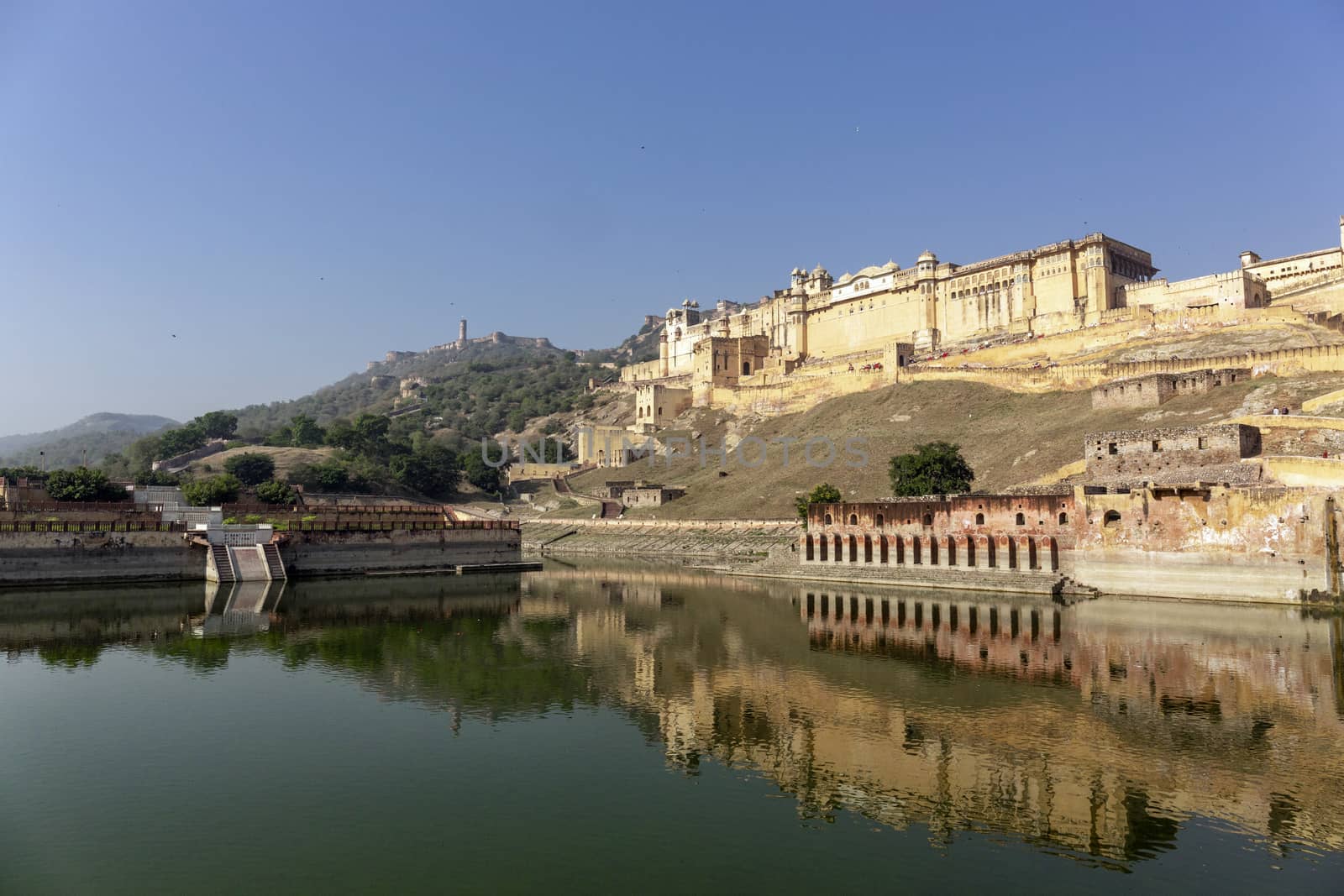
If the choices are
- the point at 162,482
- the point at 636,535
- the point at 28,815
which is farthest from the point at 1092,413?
the point at 162,482

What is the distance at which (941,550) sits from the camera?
137 feet

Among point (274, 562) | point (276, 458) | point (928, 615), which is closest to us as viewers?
point (928, 615)

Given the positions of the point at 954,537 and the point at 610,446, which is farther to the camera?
the point at 610,446

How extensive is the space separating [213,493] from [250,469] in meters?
23.9

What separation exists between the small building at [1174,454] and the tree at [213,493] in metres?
59.7

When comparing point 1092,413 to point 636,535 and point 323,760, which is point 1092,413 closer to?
point 636,535

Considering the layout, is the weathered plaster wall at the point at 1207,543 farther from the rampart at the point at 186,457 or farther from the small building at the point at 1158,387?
the rampart at the point at 186,457

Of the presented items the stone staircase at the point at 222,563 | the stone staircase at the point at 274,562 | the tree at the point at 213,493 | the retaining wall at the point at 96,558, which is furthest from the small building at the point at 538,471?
the retaining wall at the point at 96,558

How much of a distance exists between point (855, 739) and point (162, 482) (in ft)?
277

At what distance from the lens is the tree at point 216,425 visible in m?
123

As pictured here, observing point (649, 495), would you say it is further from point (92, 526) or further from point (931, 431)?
point (92, 526)

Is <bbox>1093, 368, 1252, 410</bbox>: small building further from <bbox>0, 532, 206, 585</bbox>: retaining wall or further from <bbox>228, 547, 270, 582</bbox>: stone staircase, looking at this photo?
<bbox>0, 532, 206, 585</bbox>: retaining wall

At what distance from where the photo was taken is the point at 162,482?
268 feet

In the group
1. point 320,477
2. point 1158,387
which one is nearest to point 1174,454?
point 1158,387
